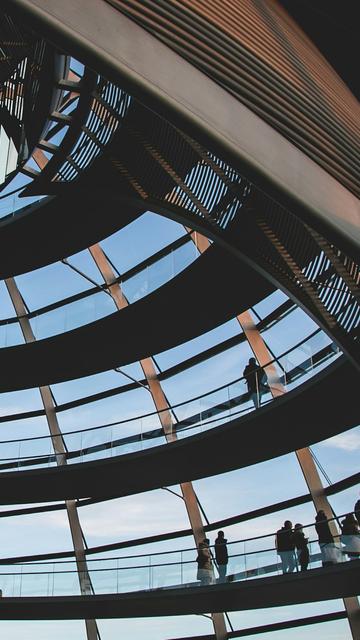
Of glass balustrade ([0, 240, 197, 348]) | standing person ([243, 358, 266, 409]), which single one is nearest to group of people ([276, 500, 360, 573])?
standing person ([243, 358, 266, 409])

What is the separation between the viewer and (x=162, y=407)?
25734 mm

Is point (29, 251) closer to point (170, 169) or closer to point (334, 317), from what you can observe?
point (170, 169)

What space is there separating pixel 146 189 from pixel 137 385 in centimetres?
1176

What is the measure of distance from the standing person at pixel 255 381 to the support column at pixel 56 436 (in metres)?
8.37

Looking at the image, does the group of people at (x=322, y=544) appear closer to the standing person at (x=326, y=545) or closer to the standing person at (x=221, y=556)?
the standing person at (x=326, y=545)

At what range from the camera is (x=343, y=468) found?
2078 centimetres

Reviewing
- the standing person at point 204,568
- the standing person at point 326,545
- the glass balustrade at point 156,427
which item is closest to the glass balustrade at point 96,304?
the glass balustrade at point 156,427

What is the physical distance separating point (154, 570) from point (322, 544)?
620 cm

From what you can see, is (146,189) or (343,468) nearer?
(146,189)

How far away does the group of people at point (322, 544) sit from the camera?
16.3m

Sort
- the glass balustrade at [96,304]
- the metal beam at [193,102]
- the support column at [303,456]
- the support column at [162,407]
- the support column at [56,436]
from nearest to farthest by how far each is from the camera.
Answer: the metal beam at [193,102] < the support column at [303,456] < the glass balustrade at [96,304] < the support column at [162,407] < the support column at [56,436]

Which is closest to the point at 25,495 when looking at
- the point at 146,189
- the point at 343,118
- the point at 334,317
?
the point at 146,189

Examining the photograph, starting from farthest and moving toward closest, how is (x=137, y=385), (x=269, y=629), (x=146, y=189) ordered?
1. (x=137, y=385)
2. (x=269, y=629)
3. (x=146, y=189)

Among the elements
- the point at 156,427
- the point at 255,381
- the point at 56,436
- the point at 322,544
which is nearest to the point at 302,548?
the point at 322,544
